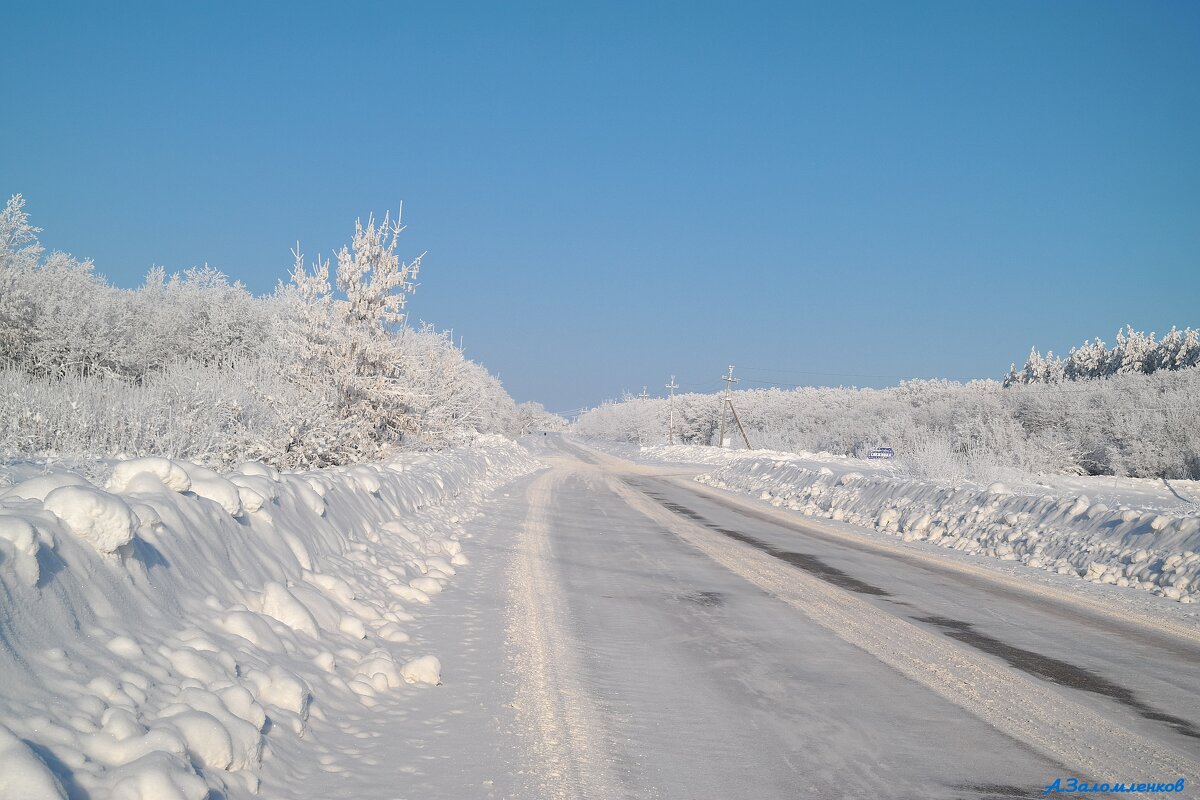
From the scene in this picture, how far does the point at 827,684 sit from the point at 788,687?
0.30 m

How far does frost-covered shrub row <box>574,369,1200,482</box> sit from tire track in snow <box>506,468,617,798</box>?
1596 centimetres

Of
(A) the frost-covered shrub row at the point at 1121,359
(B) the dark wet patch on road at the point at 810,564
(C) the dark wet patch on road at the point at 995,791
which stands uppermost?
(A) the frost-covered shrub row at the point at 1121,359

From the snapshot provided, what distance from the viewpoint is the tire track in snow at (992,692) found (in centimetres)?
401

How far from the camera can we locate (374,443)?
16.5 metres

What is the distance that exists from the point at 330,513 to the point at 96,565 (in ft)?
13.4

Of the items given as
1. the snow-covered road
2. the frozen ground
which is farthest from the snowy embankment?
the snow-covered road

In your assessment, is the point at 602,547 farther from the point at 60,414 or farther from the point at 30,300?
the point at 30,300

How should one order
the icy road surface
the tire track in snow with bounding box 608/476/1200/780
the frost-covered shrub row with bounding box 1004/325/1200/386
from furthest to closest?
1. the frost-covered shrub row with bounding box 1004/325/1200/386
2. the tire track in snow with bounding box 608/476/1200/780
3. the icy road surface

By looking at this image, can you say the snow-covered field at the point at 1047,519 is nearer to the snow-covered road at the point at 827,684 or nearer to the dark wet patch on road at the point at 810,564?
the snow-covered road at the point at 827,684

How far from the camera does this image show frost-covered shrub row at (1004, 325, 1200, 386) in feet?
224

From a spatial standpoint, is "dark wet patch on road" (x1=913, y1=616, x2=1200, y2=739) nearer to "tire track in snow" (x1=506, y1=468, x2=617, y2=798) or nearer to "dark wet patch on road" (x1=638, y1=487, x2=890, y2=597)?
"dark wet patch on road" (x1=638, y1=487, x2=890, y2=597)

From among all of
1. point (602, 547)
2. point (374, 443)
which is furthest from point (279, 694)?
point (374, 443)

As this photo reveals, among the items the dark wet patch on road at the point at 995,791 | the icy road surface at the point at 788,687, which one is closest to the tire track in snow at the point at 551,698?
the icy road surface at the point at 788,687

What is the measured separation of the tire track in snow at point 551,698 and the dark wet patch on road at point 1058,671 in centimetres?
342
